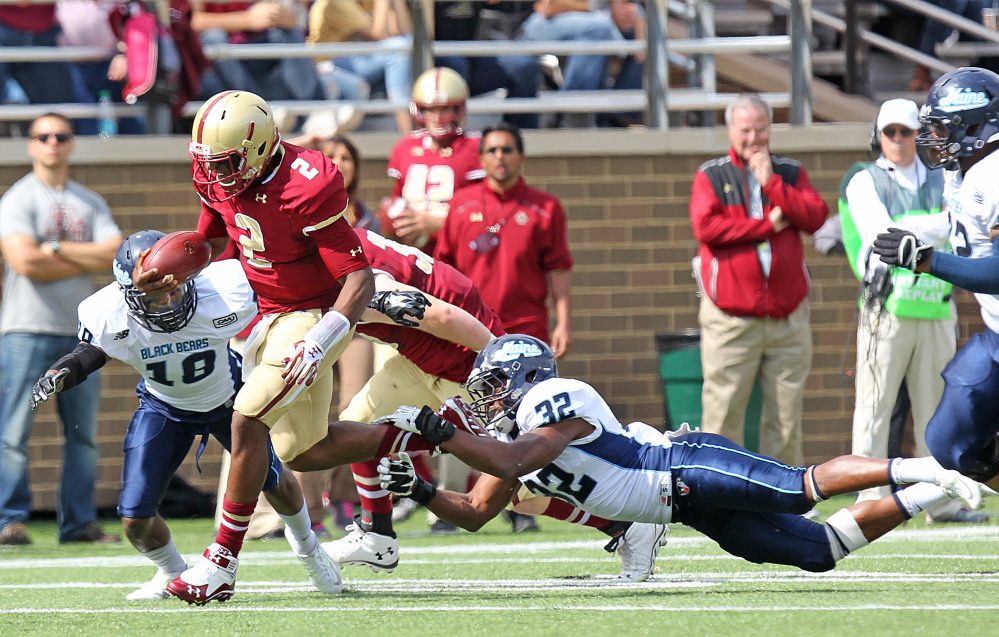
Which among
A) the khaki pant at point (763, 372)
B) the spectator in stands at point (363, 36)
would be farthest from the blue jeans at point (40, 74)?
the khaki pant at point (763, 372)

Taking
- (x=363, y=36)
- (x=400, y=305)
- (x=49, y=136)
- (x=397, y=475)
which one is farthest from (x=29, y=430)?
(x=363, y=36)

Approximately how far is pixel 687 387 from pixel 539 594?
348cm

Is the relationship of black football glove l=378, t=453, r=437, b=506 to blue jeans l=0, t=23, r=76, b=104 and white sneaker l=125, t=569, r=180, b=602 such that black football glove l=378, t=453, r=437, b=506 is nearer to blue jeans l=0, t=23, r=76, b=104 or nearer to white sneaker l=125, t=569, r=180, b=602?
white sneaker l=125, t=569, r=180, b=602

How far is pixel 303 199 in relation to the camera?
4875 mm

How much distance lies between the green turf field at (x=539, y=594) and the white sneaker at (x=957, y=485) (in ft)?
1.03

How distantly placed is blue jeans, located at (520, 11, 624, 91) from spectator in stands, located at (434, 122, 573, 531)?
6.88ft

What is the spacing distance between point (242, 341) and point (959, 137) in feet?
11.9

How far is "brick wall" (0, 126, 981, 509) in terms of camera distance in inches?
345

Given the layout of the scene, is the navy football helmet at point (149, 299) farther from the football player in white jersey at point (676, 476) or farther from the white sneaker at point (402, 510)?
the white sneaker at point (402, 510)

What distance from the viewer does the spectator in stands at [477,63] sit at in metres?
9.09

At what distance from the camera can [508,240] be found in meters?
7.32

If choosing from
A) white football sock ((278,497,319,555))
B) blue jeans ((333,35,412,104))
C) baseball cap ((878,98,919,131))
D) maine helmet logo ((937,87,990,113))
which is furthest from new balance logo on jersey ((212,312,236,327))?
blue jeans ((333,35,412,104))

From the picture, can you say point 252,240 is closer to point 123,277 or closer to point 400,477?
point 123,277

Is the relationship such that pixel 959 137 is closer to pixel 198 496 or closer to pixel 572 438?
pixel 572 438
